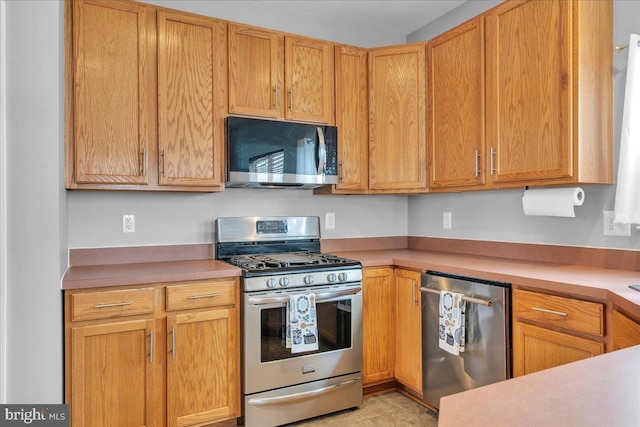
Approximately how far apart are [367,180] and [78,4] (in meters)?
2.01

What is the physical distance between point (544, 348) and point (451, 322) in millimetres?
500

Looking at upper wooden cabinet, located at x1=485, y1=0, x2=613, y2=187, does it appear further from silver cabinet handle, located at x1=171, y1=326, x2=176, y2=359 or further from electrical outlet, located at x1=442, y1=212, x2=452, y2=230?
silver cabinet handle, located at x1=171, y1=326, x2=176, y2=359

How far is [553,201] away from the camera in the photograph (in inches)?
89.4

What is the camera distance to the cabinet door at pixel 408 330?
8.56ft

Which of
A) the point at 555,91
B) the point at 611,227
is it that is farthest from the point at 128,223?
the point at 611,227

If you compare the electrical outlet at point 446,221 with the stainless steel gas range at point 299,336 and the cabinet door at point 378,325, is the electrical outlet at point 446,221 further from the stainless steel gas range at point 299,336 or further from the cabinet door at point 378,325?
the stainless steel gas range at point 299,336

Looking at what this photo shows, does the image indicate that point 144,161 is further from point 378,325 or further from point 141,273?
point 378,325

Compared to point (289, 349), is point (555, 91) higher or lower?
higher

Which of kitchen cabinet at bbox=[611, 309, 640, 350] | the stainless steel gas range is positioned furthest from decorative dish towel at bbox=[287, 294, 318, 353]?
kitchen cabinet at bbox=[611, 309, 640, 350]

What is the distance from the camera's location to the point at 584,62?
208 cm

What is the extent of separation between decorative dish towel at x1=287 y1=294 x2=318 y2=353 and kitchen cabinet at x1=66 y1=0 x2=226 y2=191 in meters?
0.85

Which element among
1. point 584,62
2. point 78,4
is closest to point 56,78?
point 78,4

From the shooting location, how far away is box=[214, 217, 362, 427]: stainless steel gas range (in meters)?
2.35

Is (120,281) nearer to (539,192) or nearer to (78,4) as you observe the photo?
(78,4)
